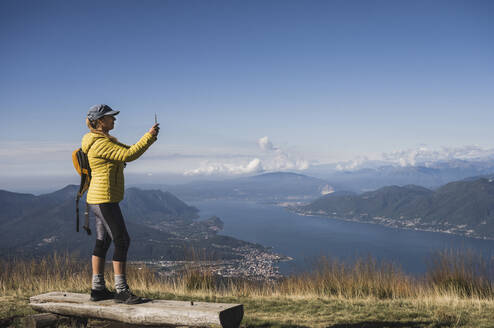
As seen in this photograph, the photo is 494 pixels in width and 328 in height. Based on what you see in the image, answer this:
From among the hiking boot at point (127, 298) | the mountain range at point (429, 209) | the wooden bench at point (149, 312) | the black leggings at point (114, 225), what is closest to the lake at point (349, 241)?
the mountain range at point (429, 209)

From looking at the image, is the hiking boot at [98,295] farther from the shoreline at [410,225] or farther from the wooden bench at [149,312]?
the shoreline at [410,225]

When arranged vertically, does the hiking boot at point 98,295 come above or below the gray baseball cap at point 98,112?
below

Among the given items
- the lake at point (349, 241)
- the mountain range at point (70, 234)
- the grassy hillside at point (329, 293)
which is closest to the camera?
the grassy hillside at point (329, 293)

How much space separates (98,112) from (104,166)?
566 mm

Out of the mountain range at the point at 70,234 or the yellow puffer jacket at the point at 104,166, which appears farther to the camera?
the mountain range at the point at 70,234

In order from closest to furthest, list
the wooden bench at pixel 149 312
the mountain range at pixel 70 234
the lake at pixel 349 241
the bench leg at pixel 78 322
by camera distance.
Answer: the wooden bench at pixel 149 312, the bench leg at pixel 78 322, the lake at pixel 349 241, the mountain range at pixel 70 234

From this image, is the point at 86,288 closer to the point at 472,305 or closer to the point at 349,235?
the point at 472,305

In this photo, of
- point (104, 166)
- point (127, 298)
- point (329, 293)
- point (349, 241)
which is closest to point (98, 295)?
point (127, 298)

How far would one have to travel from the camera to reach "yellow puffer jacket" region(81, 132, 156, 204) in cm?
316

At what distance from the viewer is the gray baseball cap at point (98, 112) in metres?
3.32

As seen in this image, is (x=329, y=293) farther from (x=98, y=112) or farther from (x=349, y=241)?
(x=349, y=241)

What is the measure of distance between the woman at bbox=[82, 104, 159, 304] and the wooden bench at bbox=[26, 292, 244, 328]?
0.42ft

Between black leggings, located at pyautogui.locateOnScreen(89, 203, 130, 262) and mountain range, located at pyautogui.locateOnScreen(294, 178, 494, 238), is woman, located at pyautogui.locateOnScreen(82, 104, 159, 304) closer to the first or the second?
black leggings, located at pyautogui.locateOnScreen(89, 203, 130, 262)

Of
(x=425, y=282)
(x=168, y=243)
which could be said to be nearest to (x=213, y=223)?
(x=168, y=243)
